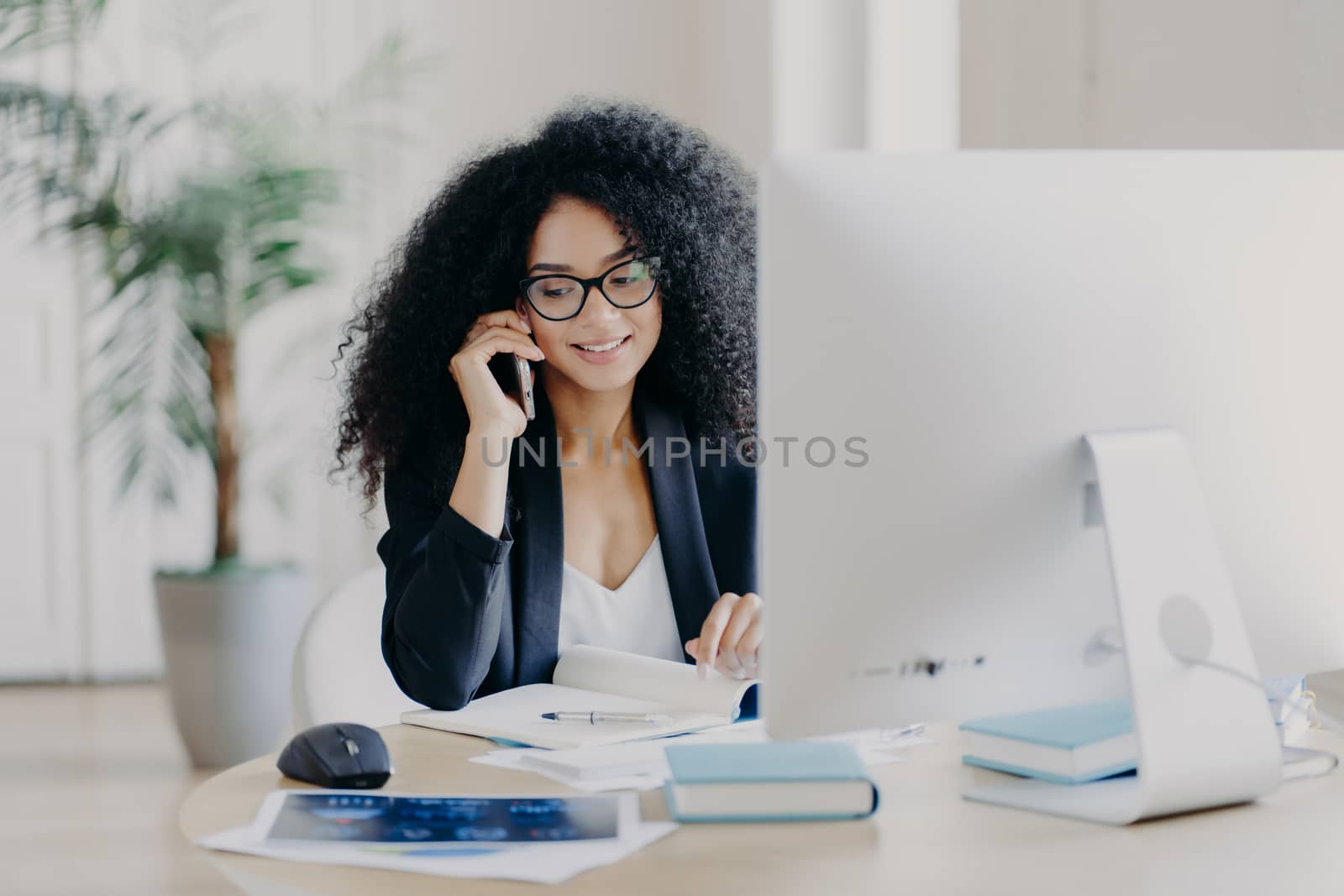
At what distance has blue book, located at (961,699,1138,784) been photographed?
1.01 meters

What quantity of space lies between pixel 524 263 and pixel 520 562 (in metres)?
0.38

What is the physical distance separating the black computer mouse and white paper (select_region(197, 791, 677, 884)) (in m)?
0.11

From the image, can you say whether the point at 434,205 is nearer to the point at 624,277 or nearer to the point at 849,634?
the point at 624,277

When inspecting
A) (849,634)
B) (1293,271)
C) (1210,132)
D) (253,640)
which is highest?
(1210,132)

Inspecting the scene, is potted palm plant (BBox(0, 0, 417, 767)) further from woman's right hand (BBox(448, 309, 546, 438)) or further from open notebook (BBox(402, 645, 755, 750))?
open notebook (BBox(402, 645, 755, 750))

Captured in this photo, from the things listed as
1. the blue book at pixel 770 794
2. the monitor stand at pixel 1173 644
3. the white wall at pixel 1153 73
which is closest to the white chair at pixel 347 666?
the blue book at pixel 770 794

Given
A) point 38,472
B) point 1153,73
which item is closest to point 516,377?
point 1153,73

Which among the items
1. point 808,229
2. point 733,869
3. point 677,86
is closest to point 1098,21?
point 808,229

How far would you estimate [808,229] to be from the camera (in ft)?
2.76

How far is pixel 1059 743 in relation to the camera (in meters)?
1.00

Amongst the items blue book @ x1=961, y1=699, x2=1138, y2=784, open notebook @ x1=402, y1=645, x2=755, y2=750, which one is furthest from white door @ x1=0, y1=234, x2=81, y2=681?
blue book @ x1=961, y1=699, x2=1138, y2=784

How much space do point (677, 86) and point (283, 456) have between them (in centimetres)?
178

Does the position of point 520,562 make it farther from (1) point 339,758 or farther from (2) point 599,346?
(1) point 339,758

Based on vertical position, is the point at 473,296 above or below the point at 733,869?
above
